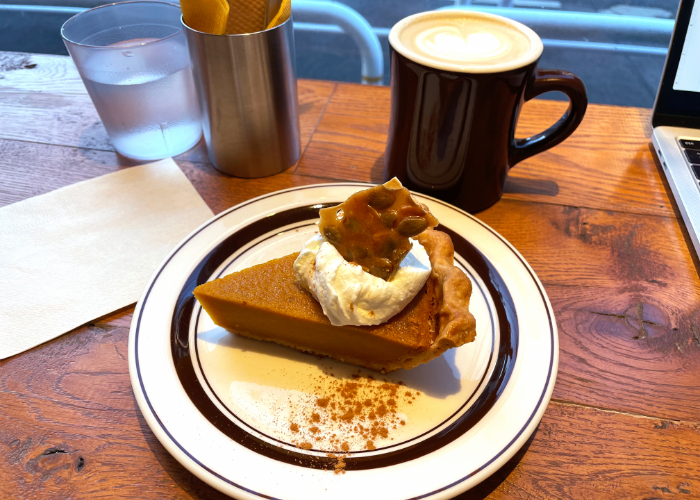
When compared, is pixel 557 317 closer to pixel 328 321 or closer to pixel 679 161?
pixel 328 321

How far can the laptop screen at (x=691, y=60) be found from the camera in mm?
1416

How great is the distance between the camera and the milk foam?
1.16 metres

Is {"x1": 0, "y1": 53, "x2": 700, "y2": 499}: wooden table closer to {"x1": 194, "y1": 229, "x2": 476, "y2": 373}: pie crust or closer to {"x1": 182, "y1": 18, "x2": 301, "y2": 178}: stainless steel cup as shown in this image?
{"x1": 182, "y1": 18, "x2": 301, "y2": 178}: stainless steel cup

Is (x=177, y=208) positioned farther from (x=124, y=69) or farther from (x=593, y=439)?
(x=593, y=439)

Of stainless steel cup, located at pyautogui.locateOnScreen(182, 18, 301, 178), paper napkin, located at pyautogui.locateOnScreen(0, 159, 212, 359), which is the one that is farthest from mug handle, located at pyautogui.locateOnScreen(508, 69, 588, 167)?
paper napkin, located at pyautogui.locateOnScreen(0, 159, 212, 359)

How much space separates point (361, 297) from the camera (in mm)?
1009

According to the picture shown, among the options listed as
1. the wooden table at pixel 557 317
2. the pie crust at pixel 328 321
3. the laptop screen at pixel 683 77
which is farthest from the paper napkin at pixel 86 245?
the laptop screen at pixel 683 77

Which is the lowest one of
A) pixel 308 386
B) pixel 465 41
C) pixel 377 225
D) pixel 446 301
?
pixel 308 386

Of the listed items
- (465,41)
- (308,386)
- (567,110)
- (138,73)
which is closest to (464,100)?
(465,41)

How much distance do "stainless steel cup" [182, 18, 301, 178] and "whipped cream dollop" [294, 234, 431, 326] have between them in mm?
575

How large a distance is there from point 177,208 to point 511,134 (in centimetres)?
100

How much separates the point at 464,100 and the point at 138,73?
3.29ft

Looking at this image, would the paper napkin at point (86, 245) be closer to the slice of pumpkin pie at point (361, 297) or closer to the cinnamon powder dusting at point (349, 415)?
the slice of pumpkin pie at point (361, 297)

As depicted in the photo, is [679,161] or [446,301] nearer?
[446,301]
